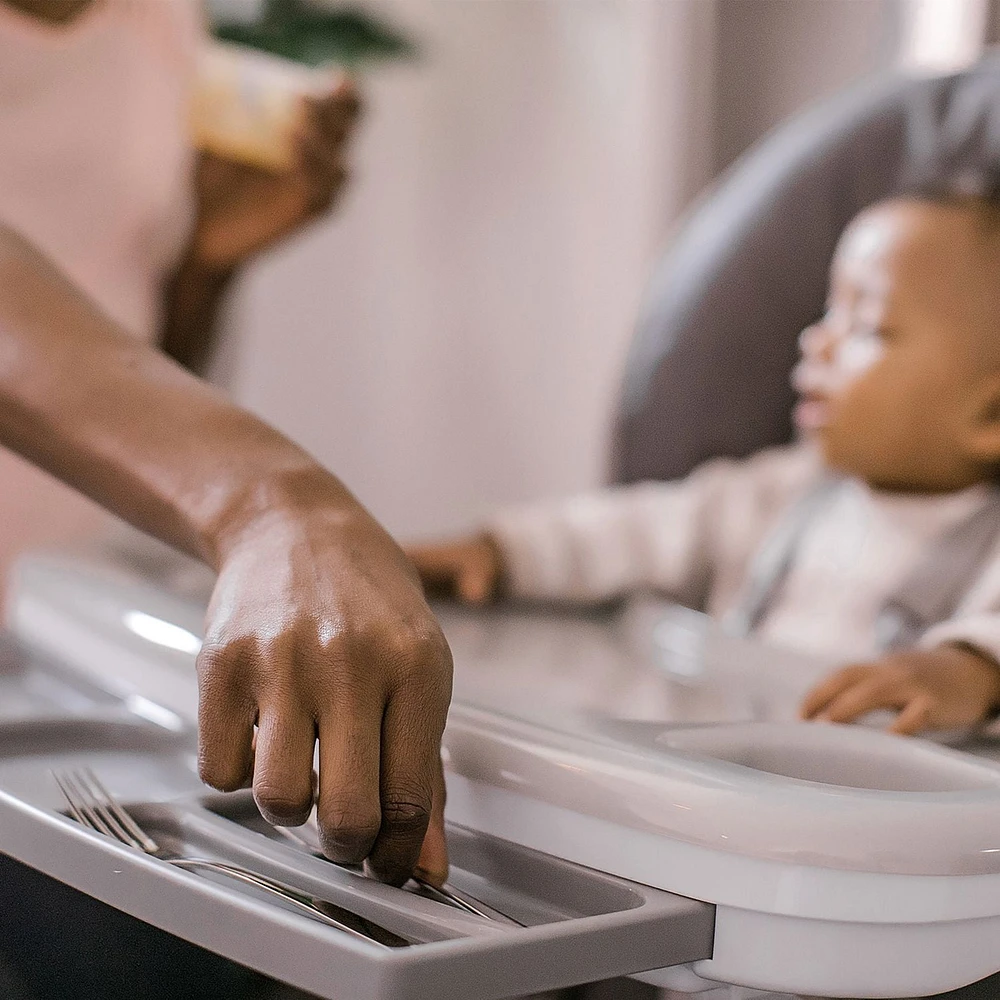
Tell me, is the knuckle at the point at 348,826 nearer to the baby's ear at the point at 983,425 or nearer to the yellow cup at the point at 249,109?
the baby's ear at the point at 983,425

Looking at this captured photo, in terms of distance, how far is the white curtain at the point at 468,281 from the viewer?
1796 mm

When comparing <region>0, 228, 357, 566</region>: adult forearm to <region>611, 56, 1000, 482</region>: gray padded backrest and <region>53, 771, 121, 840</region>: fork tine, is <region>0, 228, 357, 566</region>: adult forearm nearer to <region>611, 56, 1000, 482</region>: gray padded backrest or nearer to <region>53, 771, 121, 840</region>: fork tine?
<region>53, 771, 121, 840</region>: fork tine

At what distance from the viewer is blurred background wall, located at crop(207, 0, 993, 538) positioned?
176cm

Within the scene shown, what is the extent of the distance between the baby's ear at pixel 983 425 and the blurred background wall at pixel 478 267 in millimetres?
932

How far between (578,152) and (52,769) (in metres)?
1.51

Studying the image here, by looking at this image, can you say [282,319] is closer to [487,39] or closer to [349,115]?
[487,39]

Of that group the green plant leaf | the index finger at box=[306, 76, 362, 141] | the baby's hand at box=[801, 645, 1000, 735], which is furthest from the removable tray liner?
the green plant leaf

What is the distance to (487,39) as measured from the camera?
1.86 meters

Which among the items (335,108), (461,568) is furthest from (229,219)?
(461,568)

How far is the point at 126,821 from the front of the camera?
1.26 ft

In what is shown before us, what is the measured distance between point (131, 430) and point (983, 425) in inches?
→ 20.0

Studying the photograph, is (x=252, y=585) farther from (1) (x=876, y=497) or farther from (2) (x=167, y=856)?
(1) (x=876, y=497)

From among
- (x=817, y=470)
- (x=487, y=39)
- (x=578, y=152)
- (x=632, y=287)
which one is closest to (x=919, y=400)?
(x=817, y=470)

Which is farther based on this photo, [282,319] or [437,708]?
[282,319]
